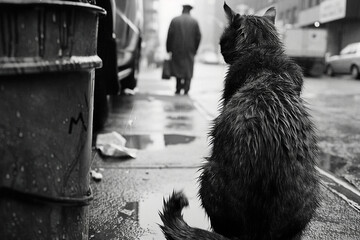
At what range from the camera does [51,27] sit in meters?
1.51

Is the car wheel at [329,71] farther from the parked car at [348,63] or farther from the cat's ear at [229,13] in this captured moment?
the cat's ear at [229,13]

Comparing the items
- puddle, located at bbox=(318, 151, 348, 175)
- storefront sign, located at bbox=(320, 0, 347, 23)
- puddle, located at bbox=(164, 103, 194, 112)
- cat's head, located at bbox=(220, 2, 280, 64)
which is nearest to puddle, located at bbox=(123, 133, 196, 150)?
puddle, located at bbox=(318, 151, 348, 175)

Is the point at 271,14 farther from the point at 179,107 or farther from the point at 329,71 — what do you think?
the point at 329,71

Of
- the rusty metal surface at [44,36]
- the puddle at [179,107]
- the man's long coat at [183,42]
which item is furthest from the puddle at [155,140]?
the man's long coat at [183,42]

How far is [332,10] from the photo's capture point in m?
34.2

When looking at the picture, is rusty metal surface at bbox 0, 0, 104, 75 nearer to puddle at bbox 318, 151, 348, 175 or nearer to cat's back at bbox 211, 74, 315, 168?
cat's back at bbox 211, 74, 315, 168

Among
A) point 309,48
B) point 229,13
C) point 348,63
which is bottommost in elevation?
point 229,13

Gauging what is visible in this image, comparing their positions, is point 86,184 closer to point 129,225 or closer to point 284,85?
point 129,225

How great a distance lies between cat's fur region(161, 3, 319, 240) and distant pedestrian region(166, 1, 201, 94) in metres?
8.68

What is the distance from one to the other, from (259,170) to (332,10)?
35.7m

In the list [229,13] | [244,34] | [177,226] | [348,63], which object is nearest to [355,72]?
[348,63]

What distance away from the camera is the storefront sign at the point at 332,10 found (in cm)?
3228

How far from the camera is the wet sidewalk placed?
8.66 ft

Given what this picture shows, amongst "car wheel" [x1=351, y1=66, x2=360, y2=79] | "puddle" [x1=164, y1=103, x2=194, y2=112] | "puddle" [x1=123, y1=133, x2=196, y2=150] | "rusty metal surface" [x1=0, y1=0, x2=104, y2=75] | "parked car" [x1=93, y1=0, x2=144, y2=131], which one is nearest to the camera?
"rusty metal surface" [x1=0, y1=0, x2=104, y2=75]
